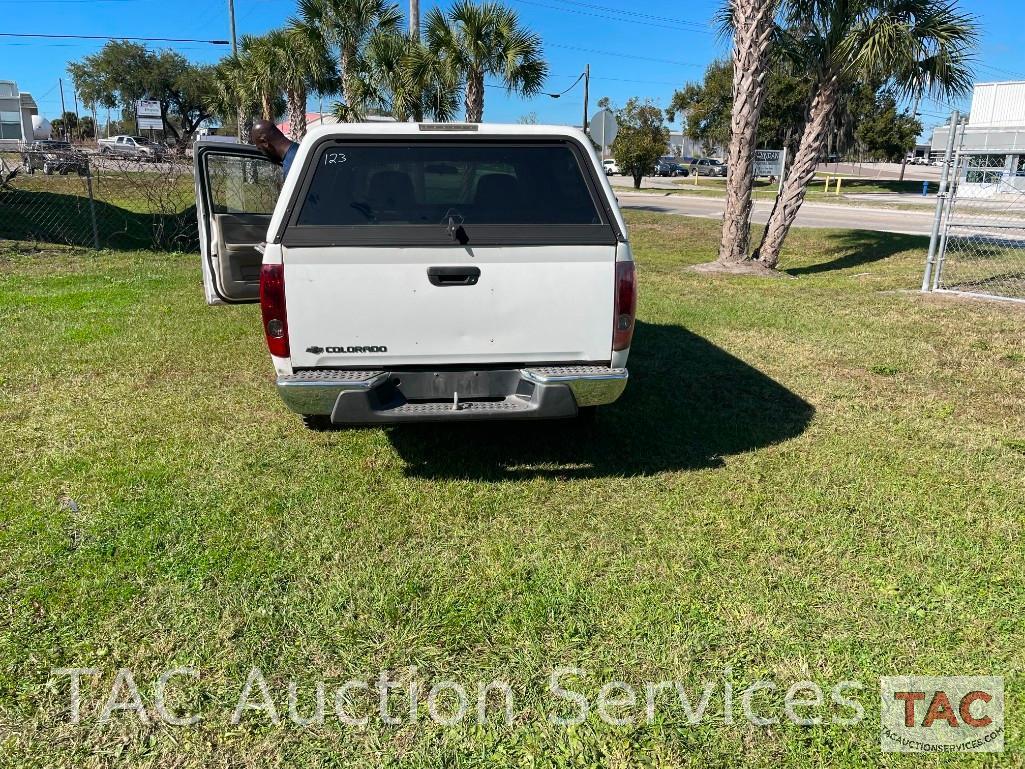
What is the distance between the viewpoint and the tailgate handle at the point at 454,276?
3.83 metres

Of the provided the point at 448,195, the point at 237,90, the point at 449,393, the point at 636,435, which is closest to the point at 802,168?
the point at 636,435

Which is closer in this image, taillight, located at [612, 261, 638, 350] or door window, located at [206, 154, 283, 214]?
taillight, located at [612, 261, 638, 350]

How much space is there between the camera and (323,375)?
385 centimetres

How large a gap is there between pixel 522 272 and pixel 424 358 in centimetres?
67

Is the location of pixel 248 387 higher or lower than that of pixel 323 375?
lower

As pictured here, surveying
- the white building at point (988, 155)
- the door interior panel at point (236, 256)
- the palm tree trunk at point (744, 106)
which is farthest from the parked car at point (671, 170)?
the door interior panel at point (236, 256)

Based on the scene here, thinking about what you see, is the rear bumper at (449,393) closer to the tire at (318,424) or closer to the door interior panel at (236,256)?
the tire at (318,424)

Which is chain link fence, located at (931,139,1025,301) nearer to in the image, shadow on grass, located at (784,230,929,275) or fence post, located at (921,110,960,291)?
fence post, located at (921,110,960,291)

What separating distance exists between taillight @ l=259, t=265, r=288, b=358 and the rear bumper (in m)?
0.18

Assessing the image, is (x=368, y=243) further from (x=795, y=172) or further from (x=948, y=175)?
(x=795, y=172)

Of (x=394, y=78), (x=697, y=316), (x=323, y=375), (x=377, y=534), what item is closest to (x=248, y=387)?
(x=323, y=375)

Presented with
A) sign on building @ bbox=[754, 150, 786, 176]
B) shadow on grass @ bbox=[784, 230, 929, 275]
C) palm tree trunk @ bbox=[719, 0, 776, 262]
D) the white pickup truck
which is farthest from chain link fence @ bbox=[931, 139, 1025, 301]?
the white pickup truck

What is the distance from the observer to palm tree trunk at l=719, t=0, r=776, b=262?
35.0ft

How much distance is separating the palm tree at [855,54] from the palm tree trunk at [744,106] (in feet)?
2.27
